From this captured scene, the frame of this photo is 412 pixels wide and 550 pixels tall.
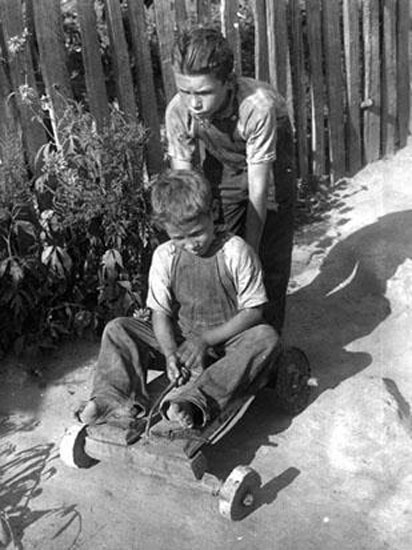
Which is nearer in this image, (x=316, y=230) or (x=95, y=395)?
(x=95, y=395)

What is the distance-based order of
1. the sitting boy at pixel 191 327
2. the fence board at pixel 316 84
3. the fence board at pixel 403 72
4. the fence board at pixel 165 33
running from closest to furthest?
1. the sitting boy at pixel 191 327
2. the fence board at pixel 165 33
3. the fence board at pixel 316 84
4. the fence board at pixel 403 72

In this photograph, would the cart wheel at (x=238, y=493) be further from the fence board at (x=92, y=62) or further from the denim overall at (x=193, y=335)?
the fence board at (x=92, y=62)

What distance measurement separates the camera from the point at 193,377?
150 inches

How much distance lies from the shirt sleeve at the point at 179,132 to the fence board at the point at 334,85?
8.30ft

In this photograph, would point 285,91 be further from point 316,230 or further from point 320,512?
point 320,512

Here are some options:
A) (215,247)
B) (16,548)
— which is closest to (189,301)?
(215,247)

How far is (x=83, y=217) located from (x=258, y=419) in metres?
1.49

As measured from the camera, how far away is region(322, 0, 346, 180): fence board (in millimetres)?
6164

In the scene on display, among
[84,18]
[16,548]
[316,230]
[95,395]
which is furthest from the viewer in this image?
[316,230]

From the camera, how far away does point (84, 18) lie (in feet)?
16.1

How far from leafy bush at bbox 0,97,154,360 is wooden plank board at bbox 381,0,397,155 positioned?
2.82 metres

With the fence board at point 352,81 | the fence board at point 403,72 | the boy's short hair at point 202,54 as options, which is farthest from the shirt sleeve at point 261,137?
the fence board at point 403,72

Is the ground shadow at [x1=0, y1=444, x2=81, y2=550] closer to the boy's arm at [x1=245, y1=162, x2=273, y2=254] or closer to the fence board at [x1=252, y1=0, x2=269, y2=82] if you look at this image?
the boy's arm at [x1=245, y1=162, x2=273, y2=254]

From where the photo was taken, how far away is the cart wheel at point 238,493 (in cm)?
332
